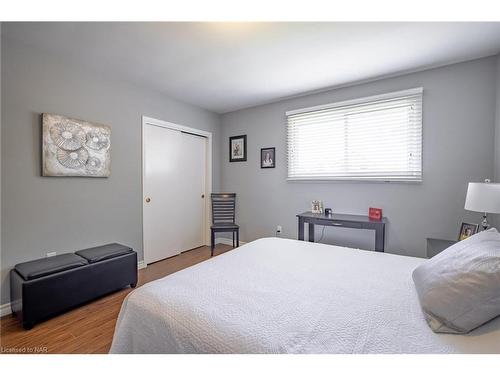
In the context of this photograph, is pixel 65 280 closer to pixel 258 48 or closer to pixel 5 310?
pixel 5 310

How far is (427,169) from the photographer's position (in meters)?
2.68

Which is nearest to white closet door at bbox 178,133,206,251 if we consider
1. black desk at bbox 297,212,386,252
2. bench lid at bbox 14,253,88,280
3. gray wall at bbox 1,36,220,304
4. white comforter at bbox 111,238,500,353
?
gray wall at bbox 1,36,220,304

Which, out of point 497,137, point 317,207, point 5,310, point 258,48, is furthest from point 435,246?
point 5,310

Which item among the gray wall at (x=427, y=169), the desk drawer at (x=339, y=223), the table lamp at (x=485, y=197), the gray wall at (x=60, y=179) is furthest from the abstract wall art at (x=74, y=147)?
the table lamp at (x=485, y=197)

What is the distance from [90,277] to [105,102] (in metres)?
1.95

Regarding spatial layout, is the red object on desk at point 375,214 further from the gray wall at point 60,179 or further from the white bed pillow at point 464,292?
the gray wall at point 60,179

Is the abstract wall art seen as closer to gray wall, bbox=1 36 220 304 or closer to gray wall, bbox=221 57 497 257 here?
gray wall, bbox=1 36 220 304

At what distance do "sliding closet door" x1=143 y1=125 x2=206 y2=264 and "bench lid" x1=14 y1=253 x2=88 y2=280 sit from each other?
42.3 inches

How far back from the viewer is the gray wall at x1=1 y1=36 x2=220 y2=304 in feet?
6.86

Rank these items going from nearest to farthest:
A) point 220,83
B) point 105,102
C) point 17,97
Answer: point 17,97
point 105,102
point 220,83
